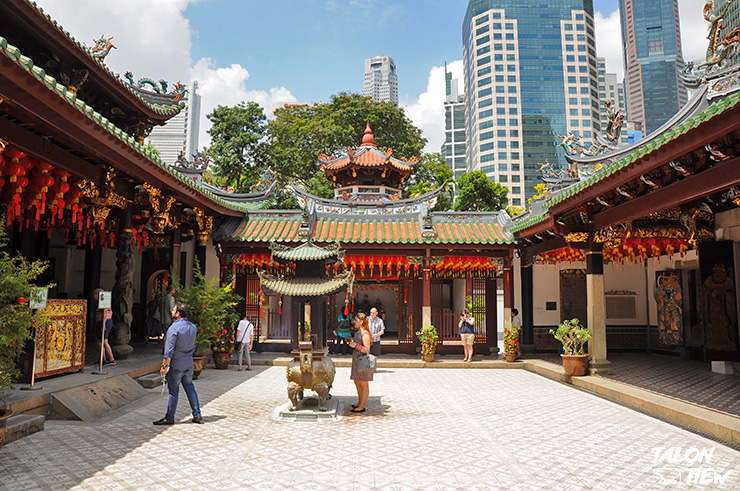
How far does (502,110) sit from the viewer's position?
3078 inches

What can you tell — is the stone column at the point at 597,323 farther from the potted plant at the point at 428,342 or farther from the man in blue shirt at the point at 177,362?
the man in blue shirt at the point at 177,362

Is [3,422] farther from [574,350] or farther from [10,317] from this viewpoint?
[574,350]

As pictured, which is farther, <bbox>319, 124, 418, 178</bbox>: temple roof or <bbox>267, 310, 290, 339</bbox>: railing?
<bbox>319, 124, 418, 178</bbox>: temple roof

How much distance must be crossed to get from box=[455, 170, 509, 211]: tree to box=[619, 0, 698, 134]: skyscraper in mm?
139031

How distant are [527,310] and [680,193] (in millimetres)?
8310

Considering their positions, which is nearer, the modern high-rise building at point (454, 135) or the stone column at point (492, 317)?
the stone column at point (492, 317)

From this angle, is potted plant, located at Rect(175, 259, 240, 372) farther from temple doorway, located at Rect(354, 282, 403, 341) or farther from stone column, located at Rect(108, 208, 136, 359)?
temple doorway, located at Rect(354, 282, 403, 341)

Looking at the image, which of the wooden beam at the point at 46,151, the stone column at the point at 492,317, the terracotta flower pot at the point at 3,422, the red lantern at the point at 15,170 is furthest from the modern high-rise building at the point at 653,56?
the terracotta flower pot at the point at 3,422

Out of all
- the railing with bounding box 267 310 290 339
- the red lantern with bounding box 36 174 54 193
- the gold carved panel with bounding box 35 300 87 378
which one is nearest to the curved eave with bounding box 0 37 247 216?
the red lantern with bounding box 36 174 54 193

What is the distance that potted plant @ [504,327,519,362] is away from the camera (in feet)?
44.9

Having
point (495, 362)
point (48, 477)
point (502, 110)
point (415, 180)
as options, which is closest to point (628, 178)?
point (495, 362)

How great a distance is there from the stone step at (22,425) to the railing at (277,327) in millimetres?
9196

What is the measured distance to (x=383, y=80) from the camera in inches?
7451

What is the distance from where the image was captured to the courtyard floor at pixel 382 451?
4594 millimetres
